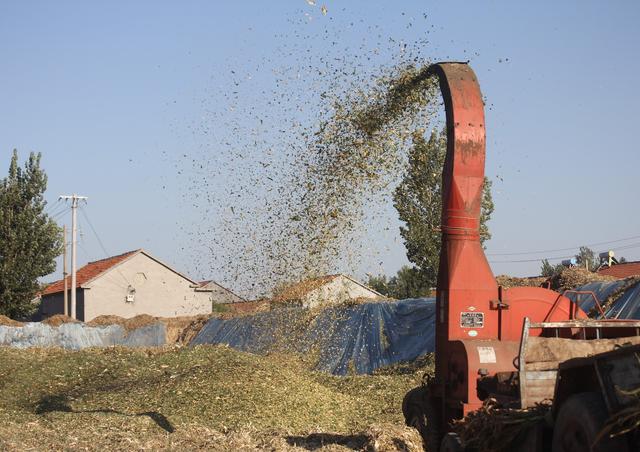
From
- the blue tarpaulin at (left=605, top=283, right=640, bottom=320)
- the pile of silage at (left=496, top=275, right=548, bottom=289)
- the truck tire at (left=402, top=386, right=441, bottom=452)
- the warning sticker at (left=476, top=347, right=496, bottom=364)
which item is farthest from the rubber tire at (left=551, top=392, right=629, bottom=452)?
the pile of silage at (left=496, top=275, right=548, bottom=289)

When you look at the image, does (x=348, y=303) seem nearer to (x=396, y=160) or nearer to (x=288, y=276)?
(x=288, y=276)

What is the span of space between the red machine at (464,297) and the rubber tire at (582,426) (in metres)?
2.14

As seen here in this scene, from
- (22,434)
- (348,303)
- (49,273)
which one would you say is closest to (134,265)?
(49,273)

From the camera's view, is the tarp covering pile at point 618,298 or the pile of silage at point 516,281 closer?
the tarp covering pile at point 618,298

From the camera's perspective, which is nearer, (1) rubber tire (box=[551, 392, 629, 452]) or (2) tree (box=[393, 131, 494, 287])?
(1) rubber tire (box=[551, 392, 629, 452])

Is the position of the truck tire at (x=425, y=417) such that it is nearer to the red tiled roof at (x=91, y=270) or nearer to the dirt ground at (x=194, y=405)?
the dirt ground at (x=194, y=405)

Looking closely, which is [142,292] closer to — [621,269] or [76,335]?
[76,335]

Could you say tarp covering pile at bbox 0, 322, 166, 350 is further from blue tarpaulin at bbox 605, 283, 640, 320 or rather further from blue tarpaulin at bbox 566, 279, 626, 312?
blue tarpaulin at bbox 605, 283, 640, 320

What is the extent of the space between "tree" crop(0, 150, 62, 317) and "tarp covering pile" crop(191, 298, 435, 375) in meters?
19.1

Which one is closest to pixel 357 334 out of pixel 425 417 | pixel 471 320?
pixel 425 417

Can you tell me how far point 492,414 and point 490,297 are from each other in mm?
1899

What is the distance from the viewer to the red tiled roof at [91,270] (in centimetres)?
5225

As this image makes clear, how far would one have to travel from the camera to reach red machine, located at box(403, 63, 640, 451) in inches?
318

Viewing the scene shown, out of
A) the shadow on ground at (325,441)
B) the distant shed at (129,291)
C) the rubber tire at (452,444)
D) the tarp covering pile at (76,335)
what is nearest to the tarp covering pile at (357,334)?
the shadow on ground at (325,441)
